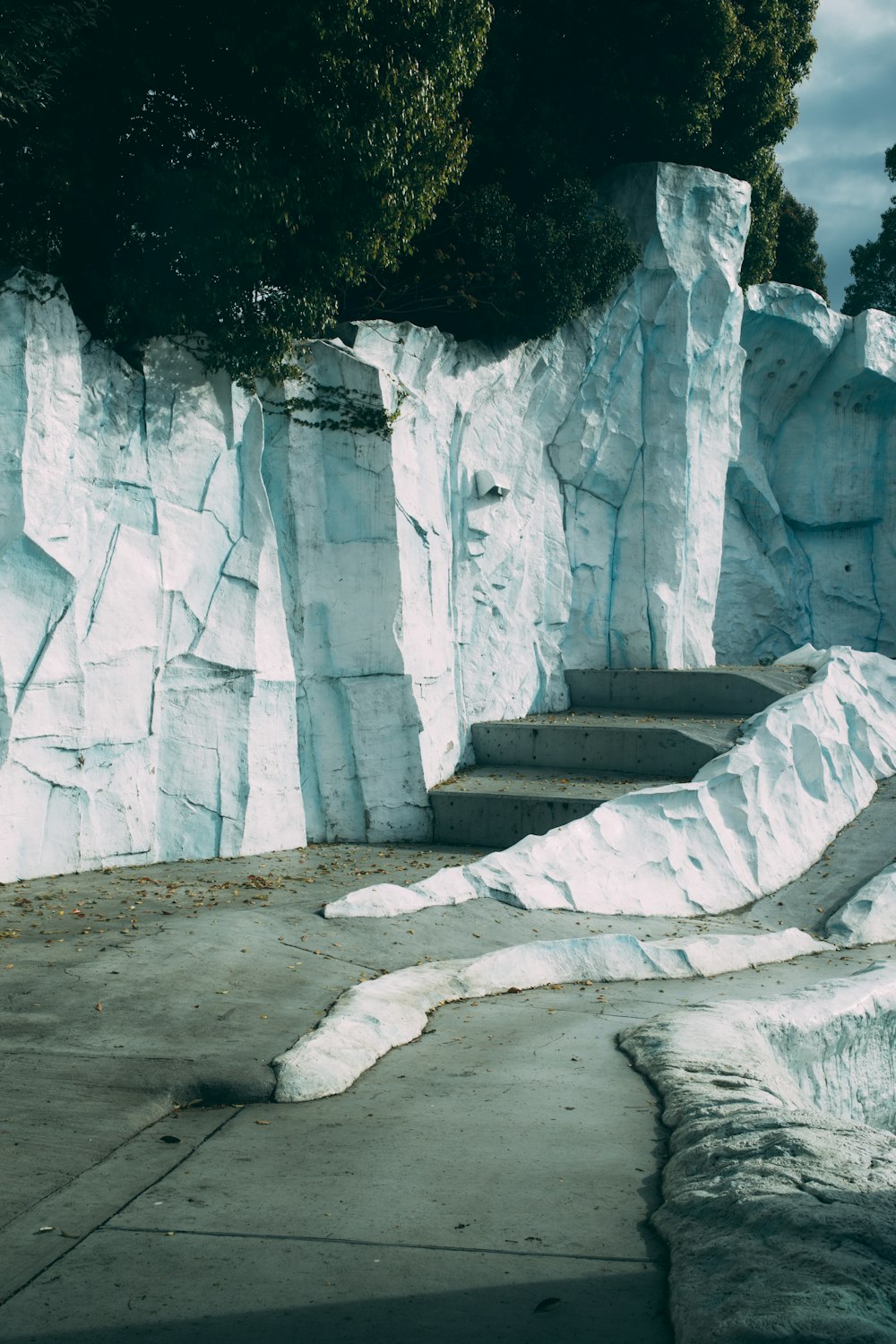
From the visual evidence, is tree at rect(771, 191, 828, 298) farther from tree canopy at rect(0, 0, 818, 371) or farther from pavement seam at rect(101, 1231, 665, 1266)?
pavement seam at rect(101, 1231, 665, 1266)

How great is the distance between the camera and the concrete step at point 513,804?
1408cm

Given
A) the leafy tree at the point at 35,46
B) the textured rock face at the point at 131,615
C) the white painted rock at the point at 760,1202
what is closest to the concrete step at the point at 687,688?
the textured rock face at the point at 131,615

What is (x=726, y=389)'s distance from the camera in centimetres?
2180

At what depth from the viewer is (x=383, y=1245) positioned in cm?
386

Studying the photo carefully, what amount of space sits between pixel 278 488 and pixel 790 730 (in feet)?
23.1

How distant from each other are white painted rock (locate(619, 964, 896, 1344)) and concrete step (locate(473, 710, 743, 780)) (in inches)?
329

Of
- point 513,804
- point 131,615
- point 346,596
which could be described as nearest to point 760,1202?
point 131,615

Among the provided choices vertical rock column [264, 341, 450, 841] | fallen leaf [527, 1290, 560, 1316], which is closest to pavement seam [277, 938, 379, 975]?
fallen leaf [527, 1290, 560, 1316]

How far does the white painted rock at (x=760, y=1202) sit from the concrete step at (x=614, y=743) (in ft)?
Result: 27.4

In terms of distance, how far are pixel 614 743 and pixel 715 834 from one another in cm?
278

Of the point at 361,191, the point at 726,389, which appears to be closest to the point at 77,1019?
the point at 361,191

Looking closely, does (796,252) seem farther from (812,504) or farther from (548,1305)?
(548,1305)

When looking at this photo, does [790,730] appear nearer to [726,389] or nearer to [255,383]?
[255,383]

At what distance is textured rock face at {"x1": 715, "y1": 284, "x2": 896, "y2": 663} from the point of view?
26219mm
